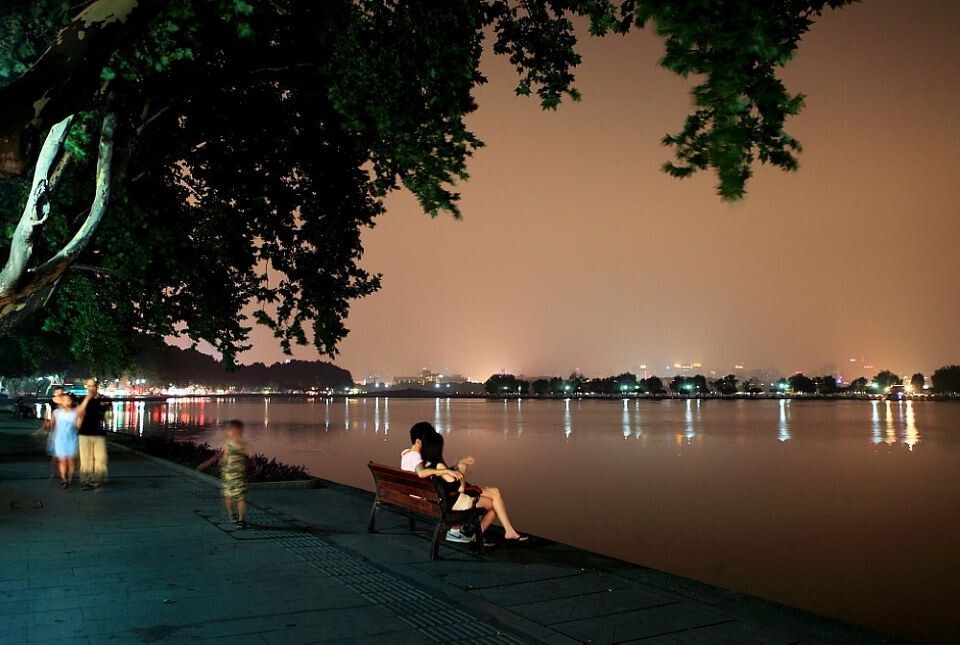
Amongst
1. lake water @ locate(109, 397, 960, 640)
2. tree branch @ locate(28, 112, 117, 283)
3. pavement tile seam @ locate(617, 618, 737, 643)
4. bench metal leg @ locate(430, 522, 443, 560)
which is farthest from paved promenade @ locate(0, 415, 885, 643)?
lake water @ locate(109, 397, 960, 640)

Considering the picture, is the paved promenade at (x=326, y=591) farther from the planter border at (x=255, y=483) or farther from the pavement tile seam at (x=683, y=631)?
the planter border at (x=255, y=483)

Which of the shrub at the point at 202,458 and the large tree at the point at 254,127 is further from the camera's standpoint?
the shrub at the point at 202,458

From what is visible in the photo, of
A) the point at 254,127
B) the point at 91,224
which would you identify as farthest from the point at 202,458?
the point at 91,224

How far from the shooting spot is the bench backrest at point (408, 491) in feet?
31.8

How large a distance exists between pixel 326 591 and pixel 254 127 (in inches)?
407

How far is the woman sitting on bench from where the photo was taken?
9859 millimetres

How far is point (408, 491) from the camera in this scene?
405 inches

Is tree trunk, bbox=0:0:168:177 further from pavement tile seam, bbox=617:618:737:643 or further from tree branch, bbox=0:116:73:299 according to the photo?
pavement tile seam, bbox=617:618:737:643

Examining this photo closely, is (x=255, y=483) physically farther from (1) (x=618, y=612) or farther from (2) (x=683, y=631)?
(2) (x=683, y=631)

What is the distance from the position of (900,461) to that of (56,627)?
4089cm

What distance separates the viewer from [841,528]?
67.8 feet

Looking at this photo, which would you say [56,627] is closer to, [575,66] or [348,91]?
[348,91]

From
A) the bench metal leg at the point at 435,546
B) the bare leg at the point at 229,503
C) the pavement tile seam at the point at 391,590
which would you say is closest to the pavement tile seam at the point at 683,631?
the pavement tile seam at the point at 391,590

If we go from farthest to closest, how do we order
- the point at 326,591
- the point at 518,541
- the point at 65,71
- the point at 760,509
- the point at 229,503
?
the point at 760,509
the point at 229,503
the point at 518,541
the point at 326,591
the point at 65,71
